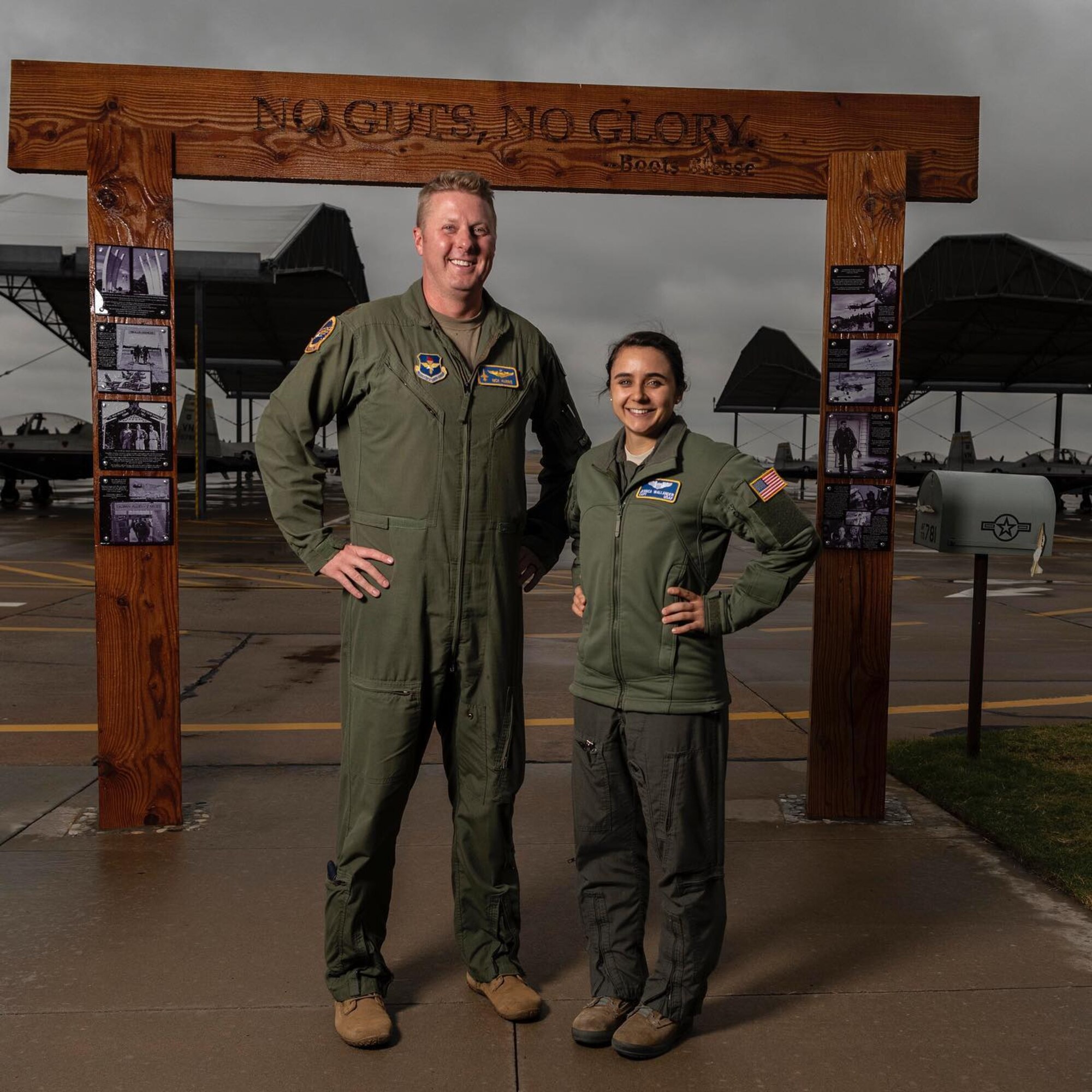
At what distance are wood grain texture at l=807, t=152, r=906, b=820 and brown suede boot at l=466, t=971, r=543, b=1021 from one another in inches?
81.0

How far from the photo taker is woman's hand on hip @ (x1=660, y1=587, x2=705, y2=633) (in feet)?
9.21

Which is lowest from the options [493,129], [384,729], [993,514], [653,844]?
[653,844]

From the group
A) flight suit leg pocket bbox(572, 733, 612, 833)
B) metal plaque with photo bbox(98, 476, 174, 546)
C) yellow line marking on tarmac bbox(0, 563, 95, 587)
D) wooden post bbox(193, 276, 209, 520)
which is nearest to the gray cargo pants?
flight suit leg pocket bbox(572, 733, 612, 833)

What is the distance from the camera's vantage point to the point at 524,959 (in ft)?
11.1

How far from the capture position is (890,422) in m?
4.63

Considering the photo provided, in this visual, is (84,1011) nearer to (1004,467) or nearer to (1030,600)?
(1030,600)

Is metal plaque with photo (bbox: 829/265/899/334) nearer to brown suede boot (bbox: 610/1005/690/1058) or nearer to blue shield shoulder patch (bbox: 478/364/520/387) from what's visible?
blue shield shoulder patch (bbox: 478/364/520/387)

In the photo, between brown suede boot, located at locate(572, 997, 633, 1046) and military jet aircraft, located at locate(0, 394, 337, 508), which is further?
military jet aircraft, located at locate(0, 394, 337, 508)

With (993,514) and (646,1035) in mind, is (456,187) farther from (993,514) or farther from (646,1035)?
(993,514)

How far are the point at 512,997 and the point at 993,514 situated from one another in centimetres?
376

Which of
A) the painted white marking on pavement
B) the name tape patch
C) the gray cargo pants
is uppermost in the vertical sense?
the name tape patch

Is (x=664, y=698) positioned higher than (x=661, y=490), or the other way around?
(x=661, y=490)

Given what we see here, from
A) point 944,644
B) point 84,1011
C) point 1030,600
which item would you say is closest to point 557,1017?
point 84,1011

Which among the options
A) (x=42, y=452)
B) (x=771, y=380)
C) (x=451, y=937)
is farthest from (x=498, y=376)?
(x=771, y=380)
